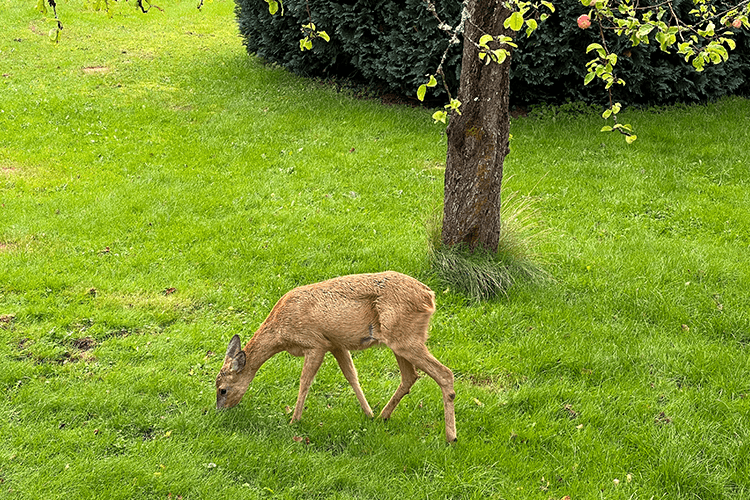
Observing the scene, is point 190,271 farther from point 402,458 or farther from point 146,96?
point 146,96

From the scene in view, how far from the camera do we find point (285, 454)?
5.54 metres

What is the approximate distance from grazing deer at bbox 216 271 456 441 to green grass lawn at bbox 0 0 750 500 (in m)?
0.35

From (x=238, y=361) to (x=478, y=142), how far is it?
3.94 meters

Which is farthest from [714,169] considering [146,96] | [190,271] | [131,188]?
[146,96]

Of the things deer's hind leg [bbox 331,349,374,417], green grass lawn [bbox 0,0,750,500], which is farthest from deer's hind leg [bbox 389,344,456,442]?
deer's hind leg [bbox 331,349,374,417]

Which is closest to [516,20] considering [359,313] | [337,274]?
[359,313]

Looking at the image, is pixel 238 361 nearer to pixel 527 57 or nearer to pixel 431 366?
pixel 431 366

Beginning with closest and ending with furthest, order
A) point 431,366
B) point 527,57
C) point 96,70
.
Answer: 1. point 431,366
2. point 527,57
3. point 96,70

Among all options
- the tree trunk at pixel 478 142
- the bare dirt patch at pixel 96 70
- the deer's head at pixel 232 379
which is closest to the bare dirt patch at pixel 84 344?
the deer's head at pixel 232 379

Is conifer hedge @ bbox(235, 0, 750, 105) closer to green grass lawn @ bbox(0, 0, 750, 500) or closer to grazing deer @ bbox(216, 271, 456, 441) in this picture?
green grass lawn @ bbox(0, 0, 750, 500)

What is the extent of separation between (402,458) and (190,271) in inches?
170

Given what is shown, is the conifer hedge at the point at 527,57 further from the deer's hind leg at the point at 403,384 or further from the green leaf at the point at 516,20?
the green leaf at the point at 516,20

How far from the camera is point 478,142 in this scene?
26.2ft

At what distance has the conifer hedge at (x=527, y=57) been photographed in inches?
502
